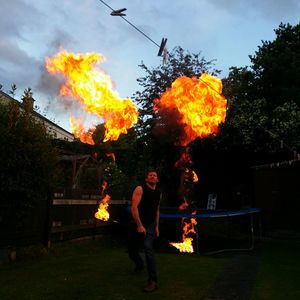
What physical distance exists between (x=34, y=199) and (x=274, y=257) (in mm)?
6321

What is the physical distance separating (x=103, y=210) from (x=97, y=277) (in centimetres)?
764

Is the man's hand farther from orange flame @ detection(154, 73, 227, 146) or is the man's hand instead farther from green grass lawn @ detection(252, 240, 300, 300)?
orange flame @ detection(154, 73, 227, 146)

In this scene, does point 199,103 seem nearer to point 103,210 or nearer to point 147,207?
point 103,210

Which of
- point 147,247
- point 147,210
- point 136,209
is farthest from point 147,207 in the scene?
point 147,247

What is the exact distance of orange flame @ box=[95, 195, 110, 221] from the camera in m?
14.4

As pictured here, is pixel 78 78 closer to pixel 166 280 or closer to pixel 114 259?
pixel 114 259

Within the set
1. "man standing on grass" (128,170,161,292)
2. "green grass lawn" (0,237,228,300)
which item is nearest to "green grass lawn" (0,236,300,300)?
"green grass lawn" (0,237,228,300)

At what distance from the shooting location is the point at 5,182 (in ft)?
29.1

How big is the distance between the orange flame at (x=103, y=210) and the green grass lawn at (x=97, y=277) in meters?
4.03

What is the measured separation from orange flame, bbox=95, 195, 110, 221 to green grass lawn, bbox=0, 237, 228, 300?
403 cm

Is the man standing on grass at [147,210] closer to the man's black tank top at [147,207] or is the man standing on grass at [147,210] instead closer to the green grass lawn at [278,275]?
the man's black tank top at [147,207]

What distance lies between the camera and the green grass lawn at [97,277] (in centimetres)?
603

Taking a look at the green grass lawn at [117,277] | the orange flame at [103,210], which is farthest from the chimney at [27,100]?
the orange flame at [103,210]

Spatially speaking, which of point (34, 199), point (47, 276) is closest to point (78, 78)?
point (34, 199)
